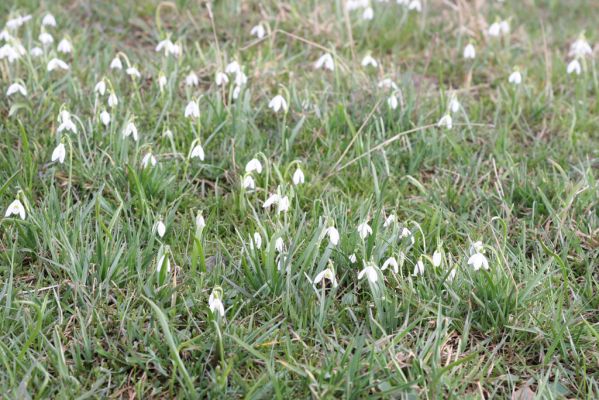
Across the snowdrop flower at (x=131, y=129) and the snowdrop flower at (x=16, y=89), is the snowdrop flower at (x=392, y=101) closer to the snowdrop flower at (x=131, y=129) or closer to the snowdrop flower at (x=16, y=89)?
the snowdrop flower at (x=131, y=129)

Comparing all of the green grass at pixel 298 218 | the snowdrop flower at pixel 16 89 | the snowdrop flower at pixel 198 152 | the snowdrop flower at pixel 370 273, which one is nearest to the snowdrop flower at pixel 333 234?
the green grass at pixel 298 218

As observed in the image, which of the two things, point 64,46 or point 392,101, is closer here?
point 392,101

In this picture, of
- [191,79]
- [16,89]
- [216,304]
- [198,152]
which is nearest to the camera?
[216,304]

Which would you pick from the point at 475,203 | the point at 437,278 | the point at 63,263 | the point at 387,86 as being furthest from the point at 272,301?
the point at 387,86

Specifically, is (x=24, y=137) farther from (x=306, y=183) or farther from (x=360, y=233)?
(x=360, y=233)

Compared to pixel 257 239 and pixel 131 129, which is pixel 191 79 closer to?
pixel 131 129

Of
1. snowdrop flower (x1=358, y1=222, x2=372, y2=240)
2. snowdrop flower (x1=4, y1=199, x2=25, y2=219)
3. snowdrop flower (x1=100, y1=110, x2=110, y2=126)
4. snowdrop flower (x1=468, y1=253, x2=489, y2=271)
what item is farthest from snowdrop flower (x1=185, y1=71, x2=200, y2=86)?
snowdrop flower (x1=468, y1=253, x2=489, y2=271)

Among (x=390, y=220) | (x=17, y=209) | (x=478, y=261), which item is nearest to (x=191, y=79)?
(x=17, y=209)
